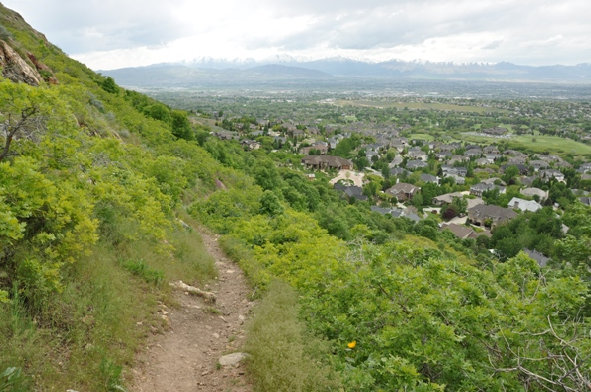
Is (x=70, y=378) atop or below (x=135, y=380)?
atop

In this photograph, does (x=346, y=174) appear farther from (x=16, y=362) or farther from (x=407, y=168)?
(x=16, y=362)

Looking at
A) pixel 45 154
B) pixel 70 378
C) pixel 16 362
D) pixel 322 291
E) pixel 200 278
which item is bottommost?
pixel 200 278

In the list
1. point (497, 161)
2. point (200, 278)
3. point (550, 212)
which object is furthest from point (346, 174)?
point (200, 278)

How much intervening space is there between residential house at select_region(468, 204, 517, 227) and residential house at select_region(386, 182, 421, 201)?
9084 millimetres

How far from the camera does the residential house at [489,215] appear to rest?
150 ft

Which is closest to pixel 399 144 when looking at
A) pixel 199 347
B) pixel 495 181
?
pixel 495 181

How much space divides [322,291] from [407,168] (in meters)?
66.9

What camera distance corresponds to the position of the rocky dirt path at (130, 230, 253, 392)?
221 inches

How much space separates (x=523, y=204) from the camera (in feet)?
169

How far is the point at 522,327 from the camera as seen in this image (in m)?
4.92

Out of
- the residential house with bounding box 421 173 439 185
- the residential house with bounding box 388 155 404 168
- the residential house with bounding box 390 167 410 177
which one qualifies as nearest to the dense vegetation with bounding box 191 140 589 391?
the residential house with bounding box 421 173 439 185

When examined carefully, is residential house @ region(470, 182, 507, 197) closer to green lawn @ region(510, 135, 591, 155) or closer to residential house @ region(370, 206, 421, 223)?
residential house @ region(370, 206, 421, 223)

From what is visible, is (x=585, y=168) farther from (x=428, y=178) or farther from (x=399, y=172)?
(x=399, y=172)

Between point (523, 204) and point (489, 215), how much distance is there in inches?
347
